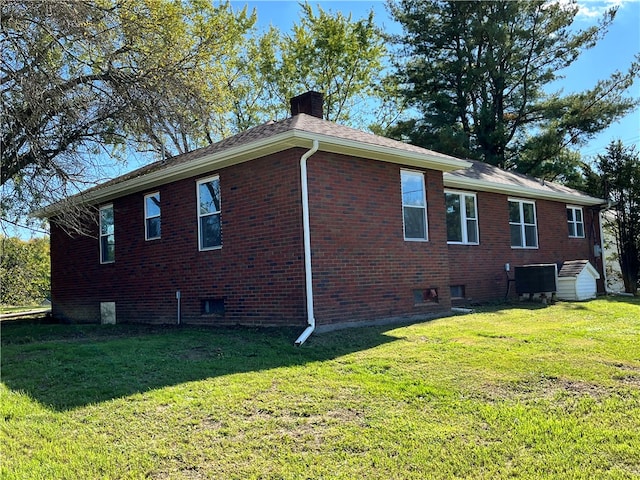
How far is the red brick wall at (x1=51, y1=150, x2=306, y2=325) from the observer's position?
8914mm

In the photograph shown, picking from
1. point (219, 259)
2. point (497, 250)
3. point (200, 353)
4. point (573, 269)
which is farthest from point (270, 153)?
point (573, 269)

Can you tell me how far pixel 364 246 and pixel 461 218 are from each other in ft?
16.5

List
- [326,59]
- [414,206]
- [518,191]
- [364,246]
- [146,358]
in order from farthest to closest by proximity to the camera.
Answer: [326,59]
[518,191]
[414,206]
[364,246]
[146,358]

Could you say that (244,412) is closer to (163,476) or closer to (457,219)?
(163,476)

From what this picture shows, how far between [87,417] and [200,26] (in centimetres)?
1814

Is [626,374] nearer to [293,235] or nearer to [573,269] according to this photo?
[293,235]

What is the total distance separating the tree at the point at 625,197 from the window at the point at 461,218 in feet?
25.5

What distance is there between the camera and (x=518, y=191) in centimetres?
1500

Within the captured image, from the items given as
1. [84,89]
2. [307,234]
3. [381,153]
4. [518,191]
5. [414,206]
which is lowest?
[307,234]

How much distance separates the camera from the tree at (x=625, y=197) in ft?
59.8

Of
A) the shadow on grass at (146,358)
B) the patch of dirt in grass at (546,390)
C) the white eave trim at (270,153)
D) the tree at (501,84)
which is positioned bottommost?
the patch of dirt in grass at (546,390)

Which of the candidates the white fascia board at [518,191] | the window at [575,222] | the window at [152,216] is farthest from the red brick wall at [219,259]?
the window at [575,222]

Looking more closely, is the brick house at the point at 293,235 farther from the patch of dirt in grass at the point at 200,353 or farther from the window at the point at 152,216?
the patch of dirt in grass at the point at 200,353

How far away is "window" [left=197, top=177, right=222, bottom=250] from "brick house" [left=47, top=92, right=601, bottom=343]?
3 cm
